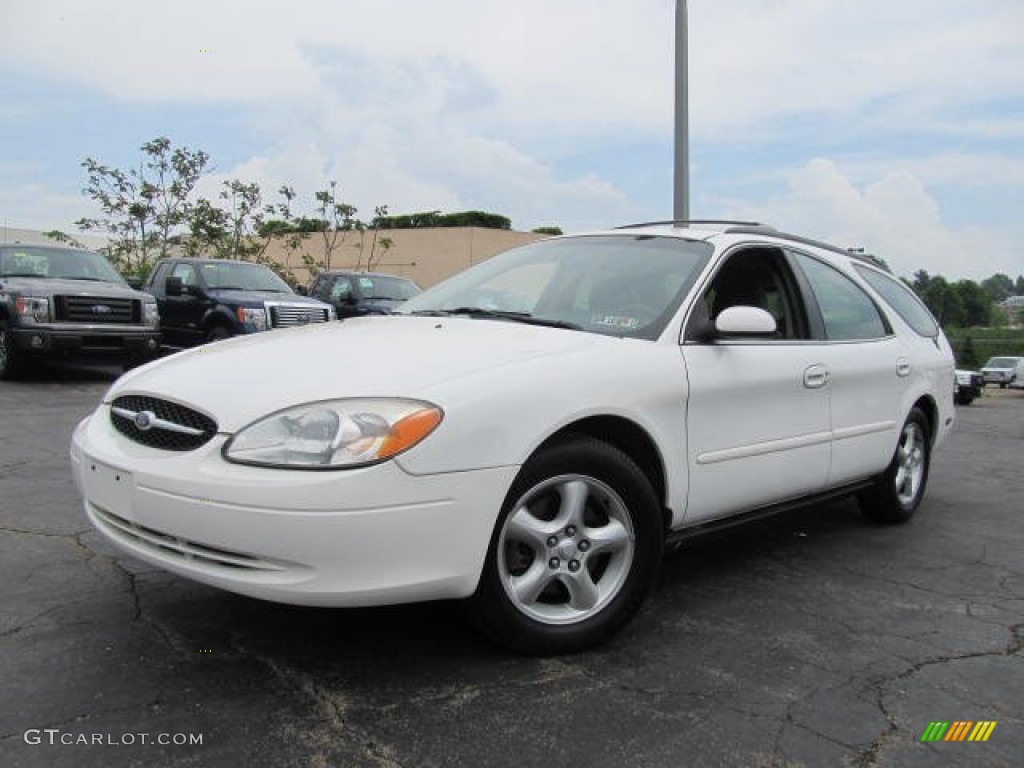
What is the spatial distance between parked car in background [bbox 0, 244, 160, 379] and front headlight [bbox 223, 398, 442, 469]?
29.6 ft

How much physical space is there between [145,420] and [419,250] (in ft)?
117

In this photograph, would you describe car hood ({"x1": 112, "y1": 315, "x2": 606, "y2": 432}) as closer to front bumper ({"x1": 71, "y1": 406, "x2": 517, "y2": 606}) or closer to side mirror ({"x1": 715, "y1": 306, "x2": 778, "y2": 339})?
front bumper ({"x1": 71, "y1": 406, "x2": 517, "y2": 606})

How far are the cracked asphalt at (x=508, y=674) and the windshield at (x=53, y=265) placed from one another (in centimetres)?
798

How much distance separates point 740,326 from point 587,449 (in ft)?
3.06

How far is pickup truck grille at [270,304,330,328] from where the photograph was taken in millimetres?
12078

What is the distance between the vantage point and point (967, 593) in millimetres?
4020

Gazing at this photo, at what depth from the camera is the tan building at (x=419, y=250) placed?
36.4 meters

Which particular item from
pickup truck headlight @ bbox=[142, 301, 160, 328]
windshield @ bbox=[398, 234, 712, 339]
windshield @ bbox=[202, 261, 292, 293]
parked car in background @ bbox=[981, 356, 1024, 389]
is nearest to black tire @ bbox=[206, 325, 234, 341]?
windshield @ bbox=[202, 261, 292, 293]

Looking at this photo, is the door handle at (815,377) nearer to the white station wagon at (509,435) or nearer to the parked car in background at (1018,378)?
the white station wagon at (509,435)

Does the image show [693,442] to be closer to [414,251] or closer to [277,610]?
[277,610]

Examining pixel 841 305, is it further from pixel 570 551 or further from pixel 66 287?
pixel 66 287

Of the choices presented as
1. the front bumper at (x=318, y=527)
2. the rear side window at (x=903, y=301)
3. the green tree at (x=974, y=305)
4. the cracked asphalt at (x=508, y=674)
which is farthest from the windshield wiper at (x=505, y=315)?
the green tree at (x=974, y=305)

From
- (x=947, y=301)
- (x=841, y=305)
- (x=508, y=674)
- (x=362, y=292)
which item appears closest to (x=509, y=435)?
(x=508, y=674)

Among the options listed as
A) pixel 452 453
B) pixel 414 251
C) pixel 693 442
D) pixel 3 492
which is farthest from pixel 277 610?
pixel 414 251
